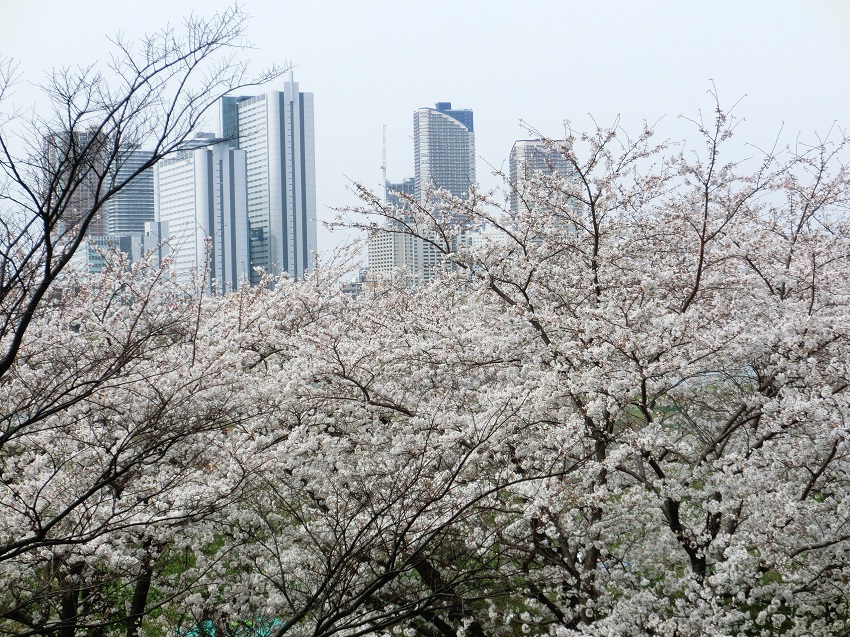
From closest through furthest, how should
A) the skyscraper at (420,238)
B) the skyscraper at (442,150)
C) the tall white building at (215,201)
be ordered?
the skyscraper at (420,238) < the skyscraper at (442,150) < the tall white building at (215,201)

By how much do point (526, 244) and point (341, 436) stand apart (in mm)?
2782

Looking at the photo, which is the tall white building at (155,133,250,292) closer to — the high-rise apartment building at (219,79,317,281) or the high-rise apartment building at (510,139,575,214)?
the high-rise apartment building at (219,79,317,281)

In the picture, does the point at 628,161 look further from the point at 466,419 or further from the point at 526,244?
the point at 466,419

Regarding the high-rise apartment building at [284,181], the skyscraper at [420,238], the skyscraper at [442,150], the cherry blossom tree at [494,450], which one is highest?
the high-rise apartment building at [284,181]

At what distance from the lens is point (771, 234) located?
9305 millimetres

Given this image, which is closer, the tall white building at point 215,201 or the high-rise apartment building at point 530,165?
the high-rise apartment building at point 530,165

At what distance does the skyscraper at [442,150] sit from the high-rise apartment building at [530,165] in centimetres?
55

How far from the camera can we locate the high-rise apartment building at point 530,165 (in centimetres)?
757

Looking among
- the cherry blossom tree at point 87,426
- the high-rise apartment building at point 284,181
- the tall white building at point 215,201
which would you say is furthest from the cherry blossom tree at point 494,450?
the high-rise apartment building at point 284,181

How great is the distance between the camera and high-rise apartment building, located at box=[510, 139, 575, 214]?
24.8ft

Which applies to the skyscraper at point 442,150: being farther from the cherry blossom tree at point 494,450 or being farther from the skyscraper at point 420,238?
the cherry blossom tree at point 494,450

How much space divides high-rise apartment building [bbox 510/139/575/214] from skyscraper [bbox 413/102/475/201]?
0.55m

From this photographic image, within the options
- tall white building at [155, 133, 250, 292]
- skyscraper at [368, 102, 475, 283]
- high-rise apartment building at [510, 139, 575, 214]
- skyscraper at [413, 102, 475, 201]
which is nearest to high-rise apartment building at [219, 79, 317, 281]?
tall white building at [155, 133, 250, 292]

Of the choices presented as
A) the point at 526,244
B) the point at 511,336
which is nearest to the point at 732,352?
the point at 511,336
